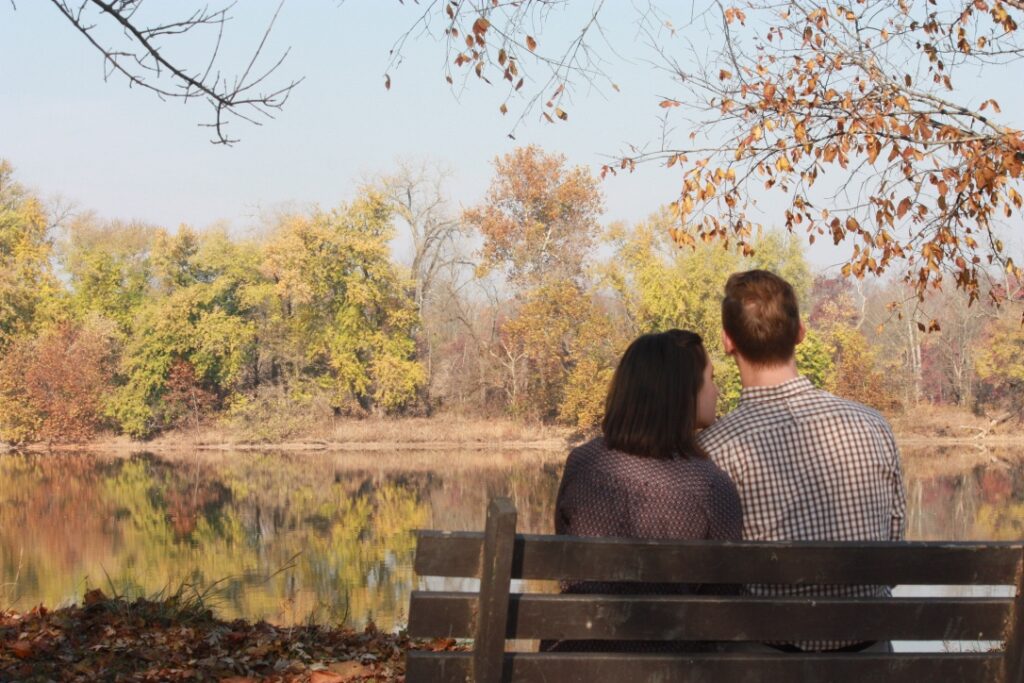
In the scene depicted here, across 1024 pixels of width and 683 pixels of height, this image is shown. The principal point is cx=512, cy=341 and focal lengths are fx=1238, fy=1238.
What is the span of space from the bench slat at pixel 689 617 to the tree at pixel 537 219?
40744 mm

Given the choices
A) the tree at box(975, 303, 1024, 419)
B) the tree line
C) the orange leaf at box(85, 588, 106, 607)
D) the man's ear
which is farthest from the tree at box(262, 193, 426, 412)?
the man's ear

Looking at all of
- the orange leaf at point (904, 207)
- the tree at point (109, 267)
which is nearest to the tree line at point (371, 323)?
the tree at point (109, 267)

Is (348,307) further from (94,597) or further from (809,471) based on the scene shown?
(809,471)

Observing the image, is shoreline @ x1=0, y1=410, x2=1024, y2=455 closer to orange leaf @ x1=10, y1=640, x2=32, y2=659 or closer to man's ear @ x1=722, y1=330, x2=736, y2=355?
orange leaf @ x1=10, y1=640, x2=32, y2=659

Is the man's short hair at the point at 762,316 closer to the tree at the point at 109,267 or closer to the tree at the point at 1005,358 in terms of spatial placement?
the tree at the point at 1005,358

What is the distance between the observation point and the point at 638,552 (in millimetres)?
2395

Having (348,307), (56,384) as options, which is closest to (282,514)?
(348,307)

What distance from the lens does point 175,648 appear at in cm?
508

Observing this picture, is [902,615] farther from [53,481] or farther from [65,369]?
[65,369]

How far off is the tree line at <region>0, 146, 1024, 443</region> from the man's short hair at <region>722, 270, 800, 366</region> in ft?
115

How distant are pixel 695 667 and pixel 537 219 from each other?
42.8 meters

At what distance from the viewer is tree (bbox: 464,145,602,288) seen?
43.8 m

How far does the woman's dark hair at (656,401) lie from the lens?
2637 millimetres

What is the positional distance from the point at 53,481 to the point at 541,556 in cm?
3211
